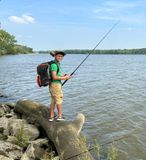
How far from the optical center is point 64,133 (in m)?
9.76

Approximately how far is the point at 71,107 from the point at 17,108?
4.95m

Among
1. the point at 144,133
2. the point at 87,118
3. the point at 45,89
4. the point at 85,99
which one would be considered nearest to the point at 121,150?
the point at 144,133

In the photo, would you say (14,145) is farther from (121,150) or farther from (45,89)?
(45,89)

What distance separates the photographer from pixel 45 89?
80.1ft

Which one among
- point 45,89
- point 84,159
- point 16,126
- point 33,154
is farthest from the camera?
point 45,89

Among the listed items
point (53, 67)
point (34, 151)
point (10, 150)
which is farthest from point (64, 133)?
point (53, 67)

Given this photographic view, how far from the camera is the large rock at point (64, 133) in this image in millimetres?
8854

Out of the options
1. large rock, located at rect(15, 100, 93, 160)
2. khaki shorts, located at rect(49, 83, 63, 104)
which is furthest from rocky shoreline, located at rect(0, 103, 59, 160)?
khaki shorts, located at rect(49, 83, 63, 104)

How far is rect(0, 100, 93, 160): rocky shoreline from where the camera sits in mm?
8945

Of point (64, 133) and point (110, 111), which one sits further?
point (110, 111)

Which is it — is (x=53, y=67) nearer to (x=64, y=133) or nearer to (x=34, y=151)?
(x=64, y=133)

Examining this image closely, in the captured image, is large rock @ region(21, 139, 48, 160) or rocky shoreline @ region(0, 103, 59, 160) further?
rocky shoreline @ region(0, 103, 59, 160)

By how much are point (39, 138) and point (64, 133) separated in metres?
1.33

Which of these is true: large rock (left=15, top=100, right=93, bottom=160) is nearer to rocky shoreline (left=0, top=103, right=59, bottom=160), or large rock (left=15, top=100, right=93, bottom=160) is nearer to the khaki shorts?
rocky shoreline (left=0, top=103, right=59, bottom=160)
